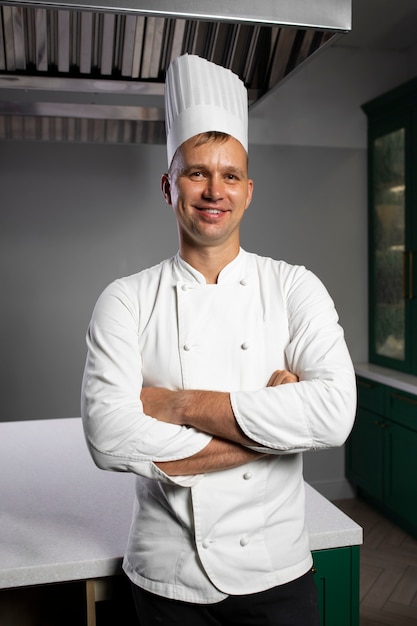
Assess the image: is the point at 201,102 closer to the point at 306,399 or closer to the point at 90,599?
the point at 306,399

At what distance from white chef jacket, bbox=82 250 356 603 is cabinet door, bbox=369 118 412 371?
2821 mm

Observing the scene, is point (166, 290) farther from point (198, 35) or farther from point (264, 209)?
point (264, 209)

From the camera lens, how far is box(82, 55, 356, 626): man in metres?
1.15

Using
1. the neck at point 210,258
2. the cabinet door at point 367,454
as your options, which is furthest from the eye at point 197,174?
the cabinet door at point 367,454

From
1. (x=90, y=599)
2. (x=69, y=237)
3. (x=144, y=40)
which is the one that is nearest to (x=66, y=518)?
(x=90, y=599)

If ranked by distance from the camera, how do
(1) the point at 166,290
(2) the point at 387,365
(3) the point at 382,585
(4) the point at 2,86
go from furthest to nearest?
(2) the point at 387,365 → (3) the point at 382,585 → (4) the point at 2,86 → (1) the point at 166,290

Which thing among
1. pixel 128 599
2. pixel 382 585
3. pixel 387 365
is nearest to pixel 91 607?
pixel 128 599

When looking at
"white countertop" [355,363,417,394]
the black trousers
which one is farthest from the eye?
"white countertop" [355,363,417,394]

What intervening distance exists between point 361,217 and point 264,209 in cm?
70

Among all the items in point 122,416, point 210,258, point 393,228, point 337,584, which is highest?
point 393,228

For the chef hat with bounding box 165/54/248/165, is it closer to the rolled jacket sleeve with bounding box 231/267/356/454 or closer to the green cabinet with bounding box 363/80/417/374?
the rolled jacket sleeve with bounding box 231/267/356/454

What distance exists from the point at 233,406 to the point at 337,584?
23.6 inches

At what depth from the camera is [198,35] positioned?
144 cm

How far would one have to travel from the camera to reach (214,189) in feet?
4.04
